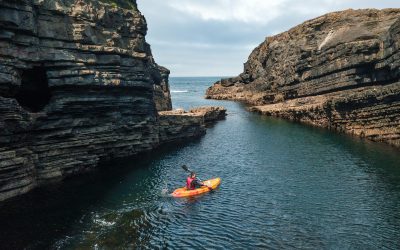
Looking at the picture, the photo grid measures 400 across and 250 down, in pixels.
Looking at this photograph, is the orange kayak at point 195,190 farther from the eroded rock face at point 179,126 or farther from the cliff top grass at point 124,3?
the cliff top grass at point 124,3

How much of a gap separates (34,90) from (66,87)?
422 centimetres

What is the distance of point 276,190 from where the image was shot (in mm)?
40594

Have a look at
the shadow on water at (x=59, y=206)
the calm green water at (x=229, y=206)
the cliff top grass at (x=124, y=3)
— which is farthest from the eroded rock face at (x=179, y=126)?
the cliff top grass at (x=124, y=3)

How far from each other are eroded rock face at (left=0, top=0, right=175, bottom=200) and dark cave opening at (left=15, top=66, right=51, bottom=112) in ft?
0.34

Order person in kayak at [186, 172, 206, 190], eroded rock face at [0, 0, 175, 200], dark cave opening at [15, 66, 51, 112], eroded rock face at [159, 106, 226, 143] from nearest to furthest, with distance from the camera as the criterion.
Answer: eroded rock face at [0, 0, 175, 200]
person in kayak at [186, 172, 206, 190]
dark cave opening at [15, 66, 51, 112]
eroded rock face at [159, 106, 226, 143]

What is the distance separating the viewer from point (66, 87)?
43.3m

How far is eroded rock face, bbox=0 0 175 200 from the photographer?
36812 millimetres

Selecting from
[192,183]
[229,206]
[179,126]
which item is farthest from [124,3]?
[229,206]

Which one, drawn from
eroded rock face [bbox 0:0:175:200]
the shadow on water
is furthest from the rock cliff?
the shadow on water

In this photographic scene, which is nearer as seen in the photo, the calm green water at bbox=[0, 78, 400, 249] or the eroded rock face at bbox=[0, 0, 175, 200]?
the calm green water at bbox=[0, 78, 400, 249]

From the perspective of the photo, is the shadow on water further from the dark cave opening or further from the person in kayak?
the dark cave opening

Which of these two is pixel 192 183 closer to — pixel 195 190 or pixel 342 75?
pixel 195 190

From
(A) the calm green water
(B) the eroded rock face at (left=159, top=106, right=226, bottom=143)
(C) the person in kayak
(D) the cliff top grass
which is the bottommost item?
(A) the calm green water

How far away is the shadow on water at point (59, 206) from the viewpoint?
2933cm
